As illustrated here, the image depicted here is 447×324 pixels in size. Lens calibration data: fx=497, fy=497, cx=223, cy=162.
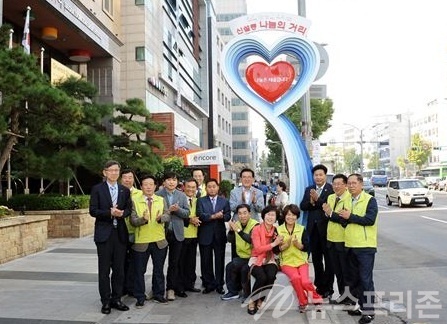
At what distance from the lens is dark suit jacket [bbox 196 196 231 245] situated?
22.7 feet

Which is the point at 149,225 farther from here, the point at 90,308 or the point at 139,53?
the point at 139,53

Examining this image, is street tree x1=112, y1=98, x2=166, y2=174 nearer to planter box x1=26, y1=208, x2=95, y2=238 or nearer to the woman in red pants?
planter box x1=26, y1=208, x2=95, y2=238

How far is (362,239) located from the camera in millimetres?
5570

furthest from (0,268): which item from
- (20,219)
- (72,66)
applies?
(72,66)

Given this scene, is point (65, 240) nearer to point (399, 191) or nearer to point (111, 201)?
point (111, 201)

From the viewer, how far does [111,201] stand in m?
5.96

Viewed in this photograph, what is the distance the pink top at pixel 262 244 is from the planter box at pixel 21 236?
5782 millimetres

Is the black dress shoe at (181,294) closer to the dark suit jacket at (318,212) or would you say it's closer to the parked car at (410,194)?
the dark suit jacket at (318,212)

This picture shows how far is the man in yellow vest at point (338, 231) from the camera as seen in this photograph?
597cm

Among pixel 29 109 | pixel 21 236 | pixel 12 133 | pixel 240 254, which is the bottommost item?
pixel 21 236

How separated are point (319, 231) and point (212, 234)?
4.84 feet

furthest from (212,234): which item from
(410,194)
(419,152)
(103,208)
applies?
(419,152)

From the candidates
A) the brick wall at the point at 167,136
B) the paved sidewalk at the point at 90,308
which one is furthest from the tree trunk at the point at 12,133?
the brick wall at the point at 167,136

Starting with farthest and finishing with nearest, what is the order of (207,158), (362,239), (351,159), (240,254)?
(351,159) < (207,158) < (240,254) < (362,239)
